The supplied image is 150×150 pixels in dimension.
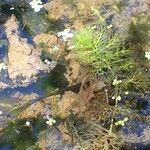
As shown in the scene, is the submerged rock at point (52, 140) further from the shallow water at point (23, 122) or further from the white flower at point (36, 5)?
the white flower at point (36, 5)

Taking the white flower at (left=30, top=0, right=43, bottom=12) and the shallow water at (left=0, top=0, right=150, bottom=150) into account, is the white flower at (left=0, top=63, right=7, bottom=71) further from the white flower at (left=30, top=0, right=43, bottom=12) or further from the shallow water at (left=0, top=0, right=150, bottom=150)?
the white flower at (left=30, top=0, right=43, bottom=12)

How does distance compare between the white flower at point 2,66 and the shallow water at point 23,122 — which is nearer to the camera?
the shallow water at point 23,122

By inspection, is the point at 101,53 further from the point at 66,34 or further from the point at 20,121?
the point at 20,121

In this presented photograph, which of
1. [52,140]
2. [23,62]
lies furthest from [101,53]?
[52,140]

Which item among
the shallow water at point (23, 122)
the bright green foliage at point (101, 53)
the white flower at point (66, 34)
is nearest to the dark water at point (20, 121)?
the shallow water at point (23, 122)

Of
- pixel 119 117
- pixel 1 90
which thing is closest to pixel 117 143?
pixel 119 117

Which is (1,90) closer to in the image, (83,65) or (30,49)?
(30,49)
